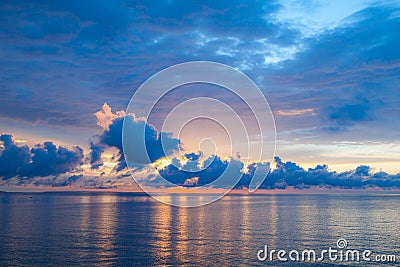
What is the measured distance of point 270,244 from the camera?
100625 mm

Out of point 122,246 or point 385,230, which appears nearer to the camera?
point 122,246

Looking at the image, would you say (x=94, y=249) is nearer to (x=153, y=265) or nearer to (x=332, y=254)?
(x=153, y=265)

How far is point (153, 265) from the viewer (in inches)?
3039

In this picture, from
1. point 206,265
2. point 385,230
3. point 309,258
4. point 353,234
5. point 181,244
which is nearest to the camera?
point 206,265

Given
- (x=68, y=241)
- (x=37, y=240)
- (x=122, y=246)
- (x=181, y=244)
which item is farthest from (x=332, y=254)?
(x=37, y=240)

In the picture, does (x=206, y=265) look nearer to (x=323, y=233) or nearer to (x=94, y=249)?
(x=94, y=249)

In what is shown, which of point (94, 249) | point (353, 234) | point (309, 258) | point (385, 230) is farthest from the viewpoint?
point (385, 230)

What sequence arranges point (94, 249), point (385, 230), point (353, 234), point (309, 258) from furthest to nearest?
point (385, 230) → point (353, 234) → point (94, 249) → point (309, 258)

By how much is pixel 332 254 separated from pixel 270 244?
56.2ft

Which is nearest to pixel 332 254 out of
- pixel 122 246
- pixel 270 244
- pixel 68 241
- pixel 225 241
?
pixel 270 244

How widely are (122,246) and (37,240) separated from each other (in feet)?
87.8

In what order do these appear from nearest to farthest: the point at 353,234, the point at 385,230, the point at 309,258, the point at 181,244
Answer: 1. the point at 309,258
2. the point at 181,244
3. the point at 353,234
4. the point at 385,230

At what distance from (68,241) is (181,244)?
101ft

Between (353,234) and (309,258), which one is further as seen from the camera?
(353,234)
